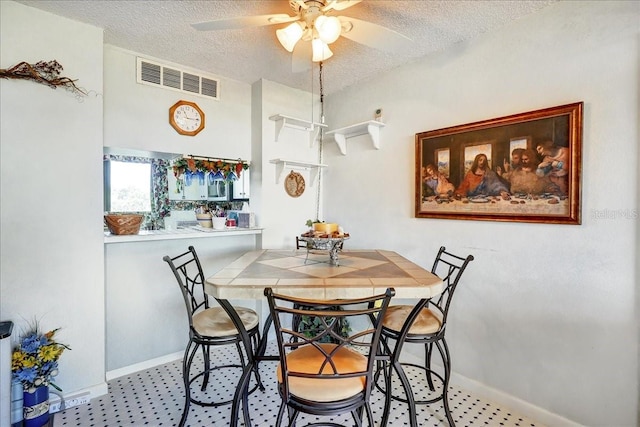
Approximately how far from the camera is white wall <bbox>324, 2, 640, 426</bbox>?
5.52ft

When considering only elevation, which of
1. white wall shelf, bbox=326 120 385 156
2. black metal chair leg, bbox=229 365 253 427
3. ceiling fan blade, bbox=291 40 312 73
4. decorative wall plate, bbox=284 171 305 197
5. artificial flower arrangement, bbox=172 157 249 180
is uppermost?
ceiling fan blade, bbox=291 40 312 73

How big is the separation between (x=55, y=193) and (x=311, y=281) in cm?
179

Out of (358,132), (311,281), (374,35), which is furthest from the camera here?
(358,132)

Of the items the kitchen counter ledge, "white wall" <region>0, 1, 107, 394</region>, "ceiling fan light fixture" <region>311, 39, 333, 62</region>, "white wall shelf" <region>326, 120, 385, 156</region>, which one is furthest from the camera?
"white wall shelf" <region>326, 120, 385, 156</region>

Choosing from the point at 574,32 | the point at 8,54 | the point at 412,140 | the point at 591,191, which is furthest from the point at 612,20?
the point at 8,54

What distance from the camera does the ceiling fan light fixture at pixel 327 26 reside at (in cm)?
158

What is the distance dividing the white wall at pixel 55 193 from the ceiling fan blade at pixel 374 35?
5.73 ft

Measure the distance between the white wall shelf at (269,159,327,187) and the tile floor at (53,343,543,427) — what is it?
189 centimetres

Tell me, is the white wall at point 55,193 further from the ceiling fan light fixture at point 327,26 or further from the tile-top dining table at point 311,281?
the ceiling fan light fixture at point 327,26

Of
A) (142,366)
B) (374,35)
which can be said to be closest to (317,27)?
(374,35)

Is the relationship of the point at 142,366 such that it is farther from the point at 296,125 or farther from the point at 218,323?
the point at 296,125

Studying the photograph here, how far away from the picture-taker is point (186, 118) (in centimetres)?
281

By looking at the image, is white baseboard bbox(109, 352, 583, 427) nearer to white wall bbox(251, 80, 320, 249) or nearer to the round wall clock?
white wall bbox(251, 80, 320, 249)

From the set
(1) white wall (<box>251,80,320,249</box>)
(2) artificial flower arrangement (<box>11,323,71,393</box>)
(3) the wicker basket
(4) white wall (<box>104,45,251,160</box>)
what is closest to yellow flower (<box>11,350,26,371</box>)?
(2) artificial flower arrangement (<box>11,323,71,393</box>)
